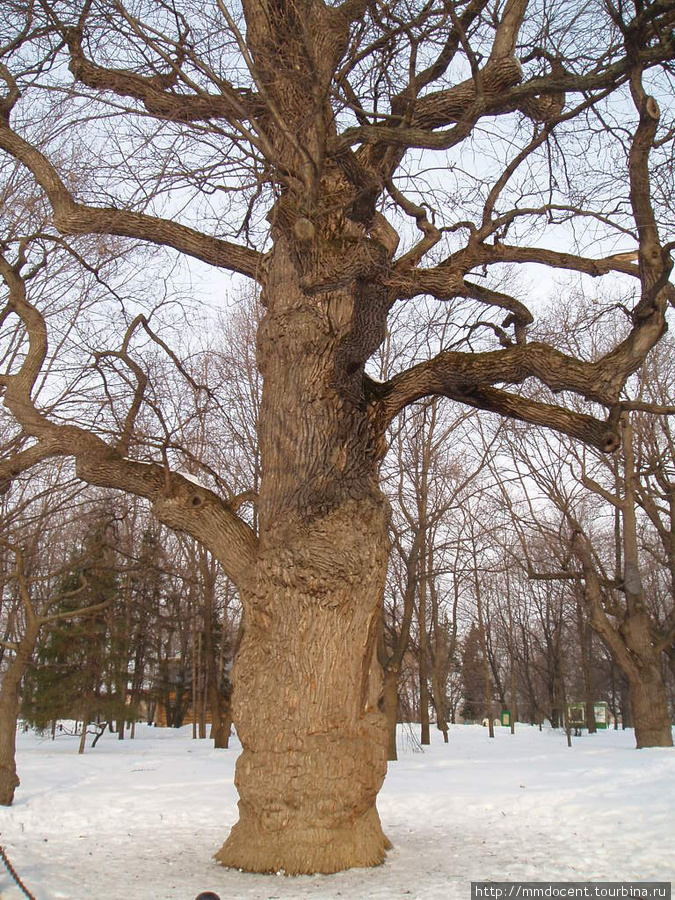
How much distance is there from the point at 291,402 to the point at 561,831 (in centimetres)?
503

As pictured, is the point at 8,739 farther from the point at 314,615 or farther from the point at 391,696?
the point at 391,696

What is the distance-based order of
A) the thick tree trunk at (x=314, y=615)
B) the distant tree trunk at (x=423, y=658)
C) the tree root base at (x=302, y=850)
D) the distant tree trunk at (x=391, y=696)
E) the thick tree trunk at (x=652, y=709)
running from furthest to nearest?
the distant tree trunk at (x=423, y=658) → the thick tree trunk at (x=652, y=709) → the distant tree trunk at (x=391, y=696) → the thick tree trunk at (x=314, y=615) → the tree root base at (x=302, y=850)

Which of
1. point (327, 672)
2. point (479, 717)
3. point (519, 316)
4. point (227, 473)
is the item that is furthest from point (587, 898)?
point (479, 717)

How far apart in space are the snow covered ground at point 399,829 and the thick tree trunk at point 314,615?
0.36 meters

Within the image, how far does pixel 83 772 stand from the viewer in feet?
42.2

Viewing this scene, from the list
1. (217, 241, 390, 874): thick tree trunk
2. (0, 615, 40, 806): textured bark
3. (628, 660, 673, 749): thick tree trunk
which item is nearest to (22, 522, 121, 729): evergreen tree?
(0, 615, 40, 806): textured bark

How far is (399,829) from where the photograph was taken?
7.42m

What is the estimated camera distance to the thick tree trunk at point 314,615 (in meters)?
5.27

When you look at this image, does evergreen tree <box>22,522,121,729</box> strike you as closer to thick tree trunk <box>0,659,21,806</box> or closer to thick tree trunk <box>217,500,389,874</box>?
thick tree trunk <box>0,659,21,806</box>

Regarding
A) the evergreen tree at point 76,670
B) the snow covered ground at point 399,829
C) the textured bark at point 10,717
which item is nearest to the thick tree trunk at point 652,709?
the snow covered ground at point 399,829

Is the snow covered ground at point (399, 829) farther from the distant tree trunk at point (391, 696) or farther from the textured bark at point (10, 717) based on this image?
the distant tree trunk at point (391, 696)

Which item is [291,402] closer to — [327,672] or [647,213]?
[327,672]

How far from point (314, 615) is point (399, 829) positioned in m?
3.46

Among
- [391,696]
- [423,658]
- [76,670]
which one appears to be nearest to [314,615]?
[391,696]
